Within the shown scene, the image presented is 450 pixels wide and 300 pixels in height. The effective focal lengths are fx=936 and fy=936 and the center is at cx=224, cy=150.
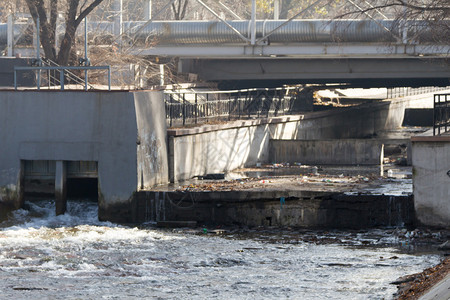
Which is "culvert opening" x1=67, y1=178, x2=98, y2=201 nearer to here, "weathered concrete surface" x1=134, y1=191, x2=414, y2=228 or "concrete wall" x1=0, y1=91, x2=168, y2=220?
"concrete wall" x1=0, y1=91, x2=168, y2=220

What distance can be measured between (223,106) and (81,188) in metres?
8.61

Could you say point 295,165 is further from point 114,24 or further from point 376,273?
point 376,273

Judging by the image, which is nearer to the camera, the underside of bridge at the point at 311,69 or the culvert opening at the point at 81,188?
the culvert opening at the point at 81,188

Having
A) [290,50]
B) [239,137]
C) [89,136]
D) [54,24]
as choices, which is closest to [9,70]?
[54,24]

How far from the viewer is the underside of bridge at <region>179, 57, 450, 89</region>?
42969 mm

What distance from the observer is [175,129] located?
30.6m

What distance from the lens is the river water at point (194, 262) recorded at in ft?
60.6

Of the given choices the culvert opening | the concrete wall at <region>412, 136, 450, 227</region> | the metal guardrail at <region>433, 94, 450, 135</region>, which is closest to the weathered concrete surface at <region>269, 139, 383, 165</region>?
the metal guardrail at <region>433, 94, 450, 135</region>

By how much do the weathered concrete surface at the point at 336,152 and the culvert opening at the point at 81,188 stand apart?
9.83 m

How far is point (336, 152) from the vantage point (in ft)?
123

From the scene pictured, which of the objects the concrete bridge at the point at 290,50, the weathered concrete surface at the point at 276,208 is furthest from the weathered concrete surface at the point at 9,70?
the weathered concrete surface at the point at 276,208

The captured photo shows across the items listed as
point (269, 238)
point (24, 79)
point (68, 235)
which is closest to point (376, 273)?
point (269, 238)

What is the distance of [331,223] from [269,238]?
8.18 feet

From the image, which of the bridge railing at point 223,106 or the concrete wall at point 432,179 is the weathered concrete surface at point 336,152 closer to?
the bridge railing at point 223,106
